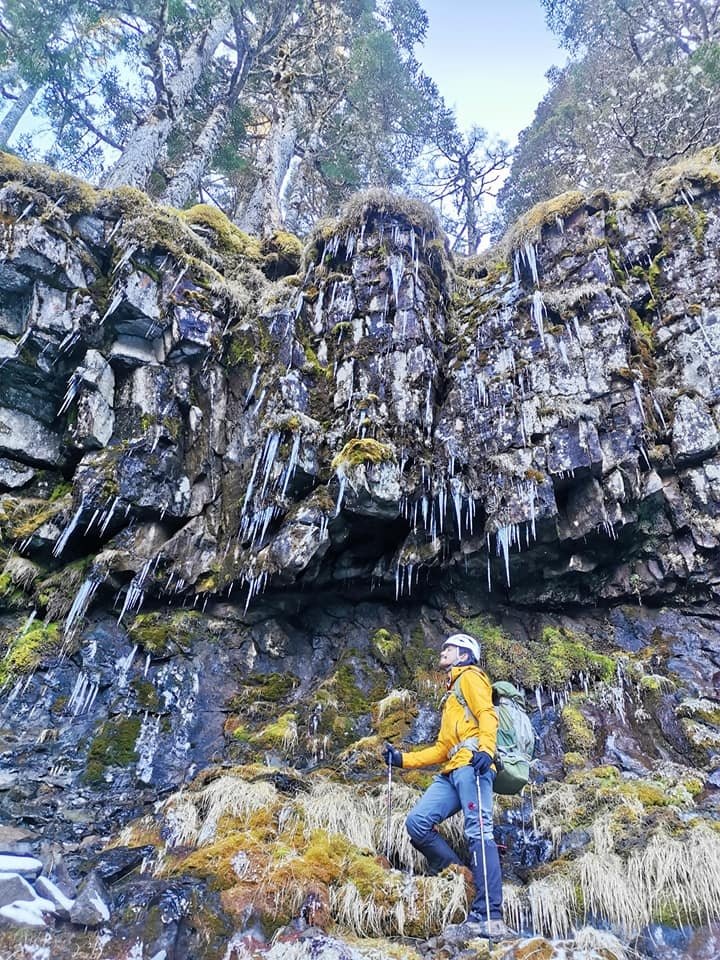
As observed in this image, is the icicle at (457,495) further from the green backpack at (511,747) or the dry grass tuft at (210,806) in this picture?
the dry grass tuft at (210,806)

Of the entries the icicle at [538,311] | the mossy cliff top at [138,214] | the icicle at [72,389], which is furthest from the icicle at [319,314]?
the icicle at [72,389]

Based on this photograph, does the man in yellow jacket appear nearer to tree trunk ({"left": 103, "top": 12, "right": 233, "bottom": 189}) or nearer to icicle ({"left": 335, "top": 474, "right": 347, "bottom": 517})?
icicle ({"left": 335, "top": 474, "right": 347, "bottom": 517})

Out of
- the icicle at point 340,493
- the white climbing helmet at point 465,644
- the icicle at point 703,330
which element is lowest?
the white climbing helmet at point 465,644

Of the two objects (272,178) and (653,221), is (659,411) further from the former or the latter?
(272,178)

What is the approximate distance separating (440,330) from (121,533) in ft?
22.2

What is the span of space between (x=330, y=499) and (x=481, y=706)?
456 cm

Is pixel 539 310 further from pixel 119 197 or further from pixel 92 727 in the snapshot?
pixel 92 727

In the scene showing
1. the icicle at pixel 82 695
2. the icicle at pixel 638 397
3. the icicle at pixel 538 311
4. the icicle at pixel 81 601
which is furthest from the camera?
the icicle at pixel 538 311

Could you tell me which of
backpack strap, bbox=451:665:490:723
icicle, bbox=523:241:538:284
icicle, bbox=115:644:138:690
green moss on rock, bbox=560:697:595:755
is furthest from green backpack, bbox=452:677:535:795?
icicle, bbox=523:241:538:284

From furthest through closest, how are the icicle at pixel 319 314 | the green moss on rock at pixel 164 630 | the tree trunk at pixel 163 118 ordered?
the tree trunk at pixel 163 118 → the icicle at pixel 319 314 → the green moss on rock at pixel 164 630

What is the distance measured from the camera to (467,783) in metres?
4.81

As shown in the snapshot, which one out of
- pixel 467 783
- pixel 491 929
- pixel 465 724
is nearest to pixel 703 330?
pixel 465 724

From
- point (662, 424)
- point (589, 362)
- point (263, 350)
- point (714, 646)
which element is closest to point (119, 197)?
point (263, 350)

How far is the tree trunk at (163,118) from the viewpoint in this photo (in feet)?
44.0
